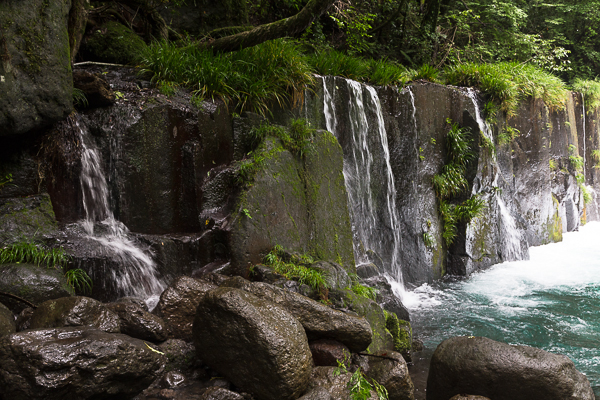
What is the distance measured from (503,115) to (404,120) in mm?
3184

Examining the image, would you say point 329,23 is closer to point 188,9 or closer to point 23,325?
point 188,9

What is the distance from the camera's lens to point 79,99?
473 centimetres

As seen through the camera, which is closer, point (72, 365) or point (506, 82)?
point (72, 365)

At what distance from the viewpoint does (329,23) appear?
1131cm

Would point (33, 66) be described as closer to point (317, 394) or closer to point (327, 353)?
point (327, 353)

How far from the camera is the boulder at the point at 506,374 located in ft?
11.2

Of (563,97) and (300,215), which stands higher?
(563,97)

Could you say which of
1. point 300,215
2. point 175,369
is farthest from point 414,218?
point 175,369

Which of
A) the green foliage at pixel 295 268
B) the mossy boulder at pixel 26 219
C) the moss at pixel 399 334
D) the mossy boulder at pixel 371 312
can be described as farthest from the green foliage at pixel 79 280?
the moss at pixel 399 334

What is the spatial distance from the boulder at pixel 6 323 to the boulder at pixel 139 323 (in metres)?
0.63

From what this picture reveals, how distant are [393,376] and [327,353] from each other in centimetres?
65

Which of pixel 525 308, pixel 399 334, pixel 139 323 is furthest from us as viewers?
pixel 525 308

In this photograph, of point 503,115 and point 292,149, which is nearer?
point 292,149

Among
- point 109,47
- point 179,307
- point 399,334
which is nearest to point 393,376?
point 399,334
